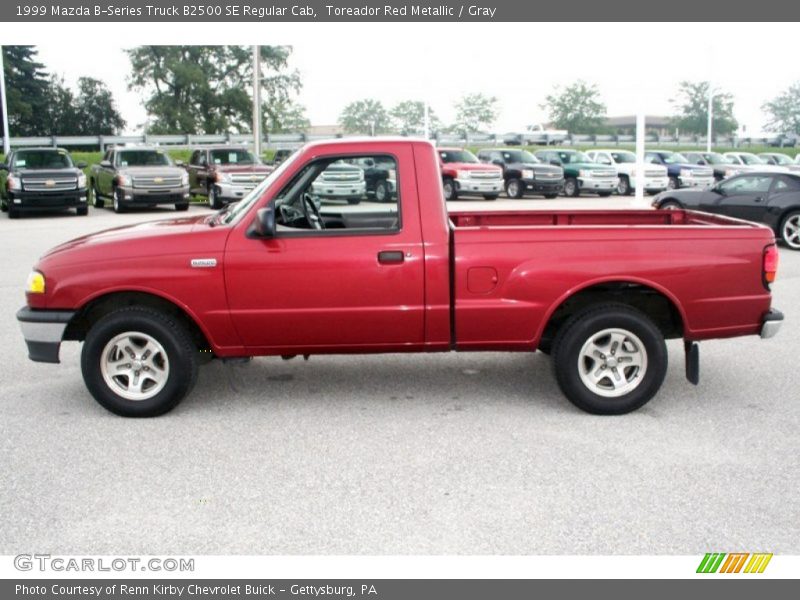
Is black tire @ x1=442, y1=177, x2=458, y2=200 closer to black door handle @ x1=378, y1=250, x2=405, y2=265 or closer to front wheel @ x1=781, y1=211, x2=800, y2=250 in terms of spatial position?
front wheel @ x1=781, y1=211, x2=800, y2=250

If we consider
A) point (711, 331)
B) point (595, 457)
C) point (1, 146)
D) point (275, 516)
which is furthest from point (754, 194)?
point (1, 146)

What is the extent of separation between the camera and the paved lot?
4219mm

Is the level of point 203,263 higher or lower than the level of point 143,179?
lower

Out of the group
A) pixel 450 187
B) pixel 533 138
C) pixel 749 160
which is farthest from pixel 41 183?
pixel 533 138

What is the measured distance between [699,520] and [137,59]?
57.1m

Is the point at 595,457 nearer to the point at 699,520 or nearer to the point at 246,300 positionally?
the point at 699,520

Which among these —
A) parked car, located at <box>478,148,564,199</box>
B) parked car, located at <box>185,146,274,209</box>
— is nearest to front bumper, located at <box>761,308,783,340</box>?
parked car, located at <box>185,146,274,209</box>

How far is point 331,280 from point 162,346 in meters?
1.22

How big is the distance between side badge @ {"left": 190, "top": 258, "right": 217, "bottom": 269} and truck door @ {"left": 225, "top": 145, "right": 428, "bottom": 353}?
0.09 meters

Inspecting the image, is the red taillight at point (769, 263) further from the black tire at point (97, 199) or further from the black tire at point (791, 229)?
the black tire at point (97, 199)

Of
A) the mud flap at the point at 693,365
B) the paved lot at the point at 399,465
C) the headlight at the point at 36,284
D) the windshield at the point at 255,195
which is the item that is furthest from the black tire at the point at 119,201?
the mud flap at the point at 693,365

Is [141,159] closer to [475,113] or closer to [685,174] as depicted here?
[685,174]

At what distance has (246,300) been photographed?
597cm

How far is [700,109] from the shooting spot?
86188 millimetres
